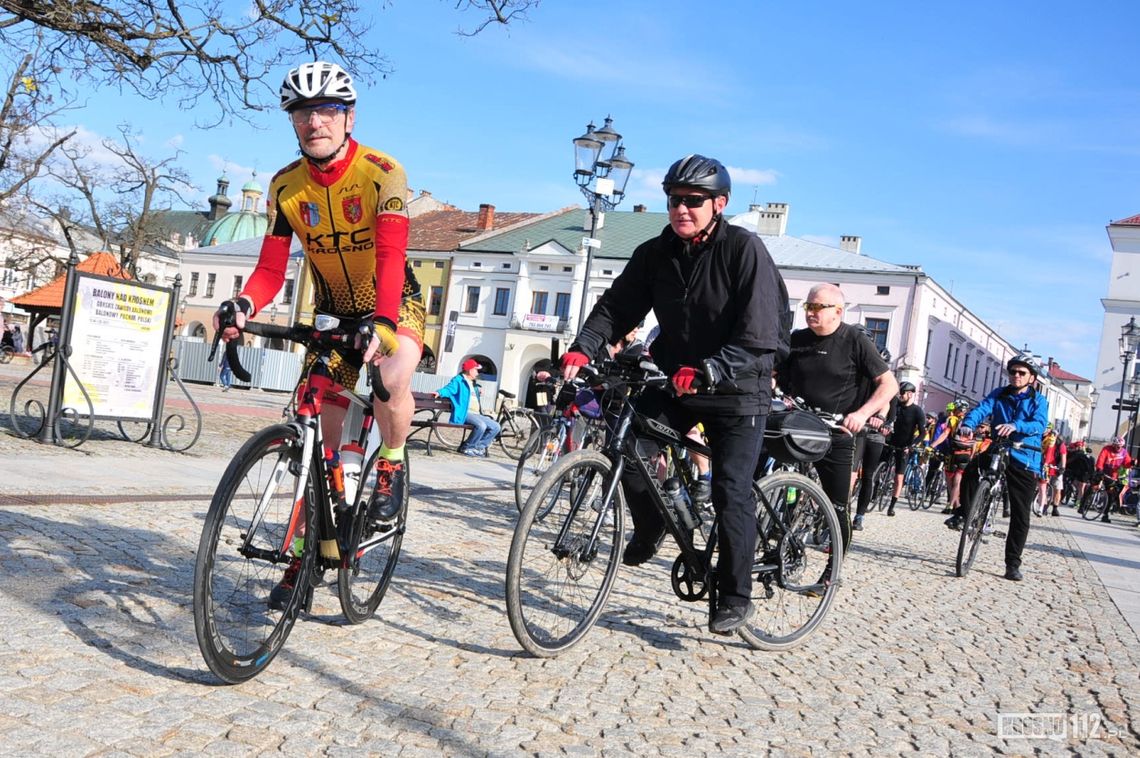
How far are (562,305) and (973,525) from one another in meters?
51.9

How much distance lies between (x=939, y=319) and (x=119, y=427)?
54.1 metres

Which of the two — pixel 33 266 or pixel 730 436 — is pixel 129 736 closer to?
pixel 730 436

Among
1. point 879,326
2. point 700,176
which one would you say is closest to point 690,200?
point 700,176

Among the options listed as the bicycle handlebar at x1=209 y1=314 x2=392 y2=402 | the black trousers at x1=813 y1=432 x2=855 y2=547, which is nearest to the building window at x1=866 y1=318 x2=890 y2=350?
the black trousers at x1=813 y1=432 x2=855 y2=547

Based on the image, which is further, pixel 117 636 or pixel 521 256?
pixel 521 256

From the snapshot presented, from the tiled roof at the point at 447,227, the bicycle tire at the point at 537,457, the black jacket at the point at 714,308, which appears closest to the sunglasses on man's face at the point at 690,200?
the black jacket at the point at 714,308

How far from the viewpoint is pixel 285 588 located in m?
3.74

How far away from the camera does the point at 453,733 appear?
327cm

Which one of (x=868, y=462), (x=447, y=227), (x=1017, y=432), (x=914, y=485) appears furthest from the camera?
(x=447, y=227)

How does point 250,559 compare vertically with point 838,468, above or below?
below

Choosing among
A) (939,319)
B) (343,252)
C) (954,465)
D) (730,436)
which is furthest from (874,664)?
(939,319)

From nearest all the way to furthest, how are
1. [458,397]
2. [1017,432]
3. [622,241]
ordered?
[1017,432] → [458,397] → [622,241]

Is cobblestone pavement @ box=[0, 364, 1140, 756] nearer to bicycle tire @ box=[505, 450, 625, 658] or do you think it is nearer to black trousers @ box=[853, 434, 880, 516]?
bicycle tire @ box=[505, 450, 625, 658]

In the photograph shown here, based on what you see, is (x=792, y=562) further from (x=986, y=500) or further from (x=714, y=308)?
(x=986, y=500)
